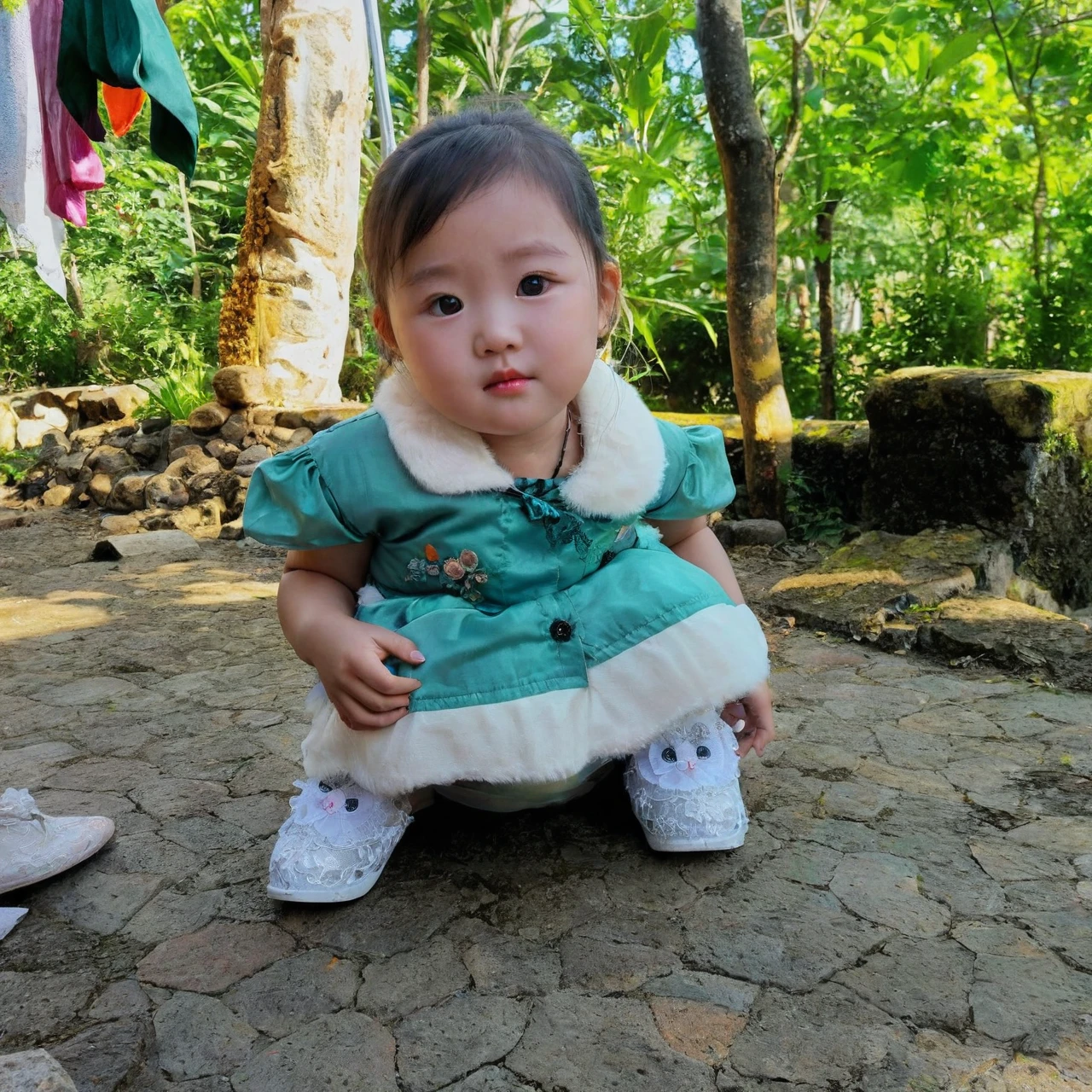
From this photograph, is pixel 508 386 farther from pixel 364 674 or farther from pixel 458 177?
pixel 364 674

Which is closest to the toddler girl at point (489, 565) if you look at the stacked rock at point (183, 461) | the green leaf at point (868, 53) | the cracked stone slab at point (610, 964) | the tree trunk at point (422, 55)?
the cracked stone slab at point (610, 964)

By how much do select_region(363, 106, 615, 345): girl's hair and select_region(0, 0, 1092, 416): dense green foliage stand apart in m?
1.92

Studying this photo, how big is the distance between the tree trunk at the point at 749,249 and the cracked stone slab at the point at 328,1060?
327 centimetres

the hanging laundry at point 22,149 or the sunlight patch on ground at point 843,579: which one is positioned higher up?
the hanging laundry at point 22,149

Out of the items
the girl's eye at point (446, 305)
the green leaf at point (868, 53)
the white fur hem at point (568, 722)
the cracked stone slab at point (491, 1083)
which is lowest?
the cracked stone slab at point (491, 1083)

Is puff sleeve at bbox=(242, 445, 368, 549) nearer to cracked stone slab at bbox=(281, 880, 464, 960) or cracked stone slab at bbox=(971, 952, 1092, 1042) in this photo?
cracked stone slab at bbox=(281, 880, 464, 960)

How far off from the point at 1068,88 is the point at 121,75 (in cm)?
673

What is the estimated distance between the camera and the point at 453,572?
1.47 m

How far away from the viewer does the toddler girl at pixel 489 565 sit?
4.41ft

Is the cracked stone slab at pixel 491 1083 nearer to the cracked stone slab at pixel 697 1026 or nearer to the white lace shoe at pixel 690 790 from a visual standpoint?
the cracked stone slab at pixel 697 1026

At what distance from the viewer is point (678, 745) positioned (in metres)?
1.51

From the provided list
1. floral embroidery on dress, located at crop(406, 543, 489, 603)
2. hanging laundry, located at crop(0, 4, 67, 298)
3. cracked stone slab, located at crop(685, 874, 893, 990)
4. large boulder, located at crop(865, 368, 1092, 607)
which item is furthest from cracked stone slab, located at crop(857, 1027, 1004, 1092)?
large boulder, located at crop(865, 368, 1092, 607)

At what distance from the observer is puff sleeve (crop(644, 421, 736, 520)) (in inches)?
64.7

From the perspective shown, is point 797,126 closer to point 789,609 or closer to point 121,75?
point 789,609
